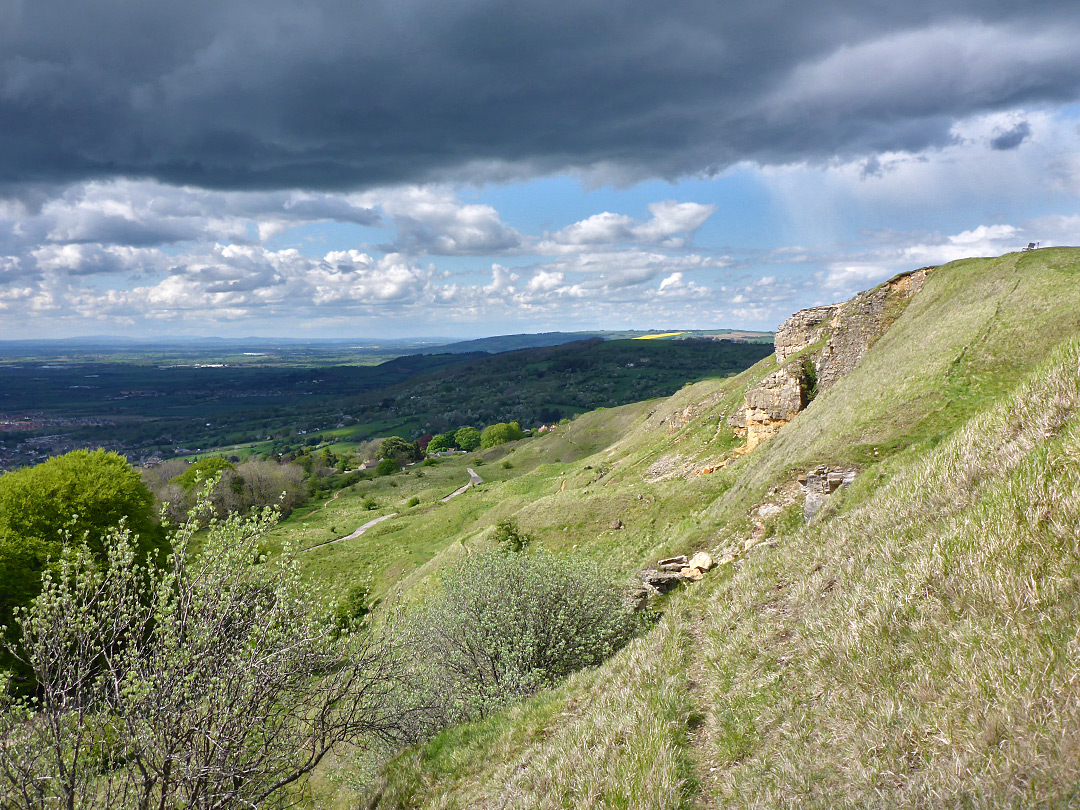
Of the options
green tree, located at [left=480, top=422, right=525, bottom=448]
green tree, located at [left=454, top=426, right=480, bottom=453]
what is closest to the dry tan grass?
green tree, located at [left=480, top=422, right=525, bottom=448]

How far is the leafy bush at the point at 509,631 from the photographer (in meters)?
16.4

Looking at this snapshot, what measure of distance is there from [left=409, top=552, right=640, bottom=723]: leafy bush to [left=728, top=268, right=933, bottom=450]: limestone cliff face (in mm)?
26340

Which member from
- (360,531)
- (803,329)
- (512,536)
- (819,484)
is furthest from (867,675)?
(360,531)

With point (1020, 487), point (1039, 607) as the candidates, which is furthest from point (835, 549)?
point (1039, 607)

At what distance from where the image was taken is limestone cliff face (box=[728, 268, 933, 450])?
40438 millimetres

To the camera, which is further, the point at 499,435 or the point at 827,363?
the point at 499,435

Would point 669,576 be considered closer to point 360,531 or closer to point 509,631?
point 509,631

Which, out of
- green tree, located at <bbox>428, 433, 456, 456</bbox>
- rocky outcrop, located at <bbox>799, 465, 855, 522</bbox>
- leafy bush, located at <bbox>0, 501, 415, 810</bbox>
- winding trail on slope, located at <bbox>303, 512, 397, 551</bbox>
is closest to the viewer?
leafy bush, located at <bbox>0, 501, 415, 810</bbox>

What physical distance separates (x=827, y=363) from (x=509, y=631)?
35.6 meters

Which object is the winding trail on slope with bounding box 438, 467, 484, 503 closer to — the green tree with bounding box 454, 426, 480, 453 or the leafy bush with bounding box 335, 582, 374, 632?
the leafy bush with bounding box 335, 582, 374, 632

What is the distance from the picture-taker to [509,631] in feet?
58.1

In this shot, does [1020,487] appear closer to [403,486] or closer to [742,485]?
[742,485]

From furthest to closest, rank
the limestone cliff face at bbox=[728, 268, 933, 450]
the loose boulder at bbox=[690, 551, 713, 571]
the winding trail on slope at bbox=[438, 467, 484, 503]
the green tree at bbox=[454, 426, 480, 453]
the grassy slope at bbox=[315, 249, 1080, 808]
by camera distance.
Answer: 1. the green tree at bbox=[454, 426, 480, 453]
2. the winding trail on slope at bbox=[438, 467, 484, 503]
3. the limestone cliff face at bbox=[728, 268, 933, 450]
4. the loose boulder at bbox=[690, 551, 713, 571]
5. the grassy slope at bbox=[315, 249, 1080, 808]

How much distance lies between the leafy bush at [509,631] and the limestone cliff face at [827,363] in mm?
26340
